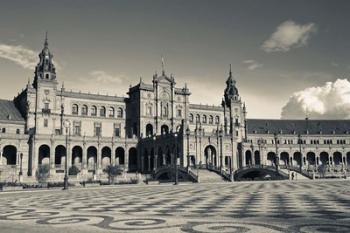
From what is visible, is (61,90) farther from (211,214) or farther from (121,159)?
(211,214)

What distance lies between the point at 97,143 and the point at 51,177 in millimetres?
21696

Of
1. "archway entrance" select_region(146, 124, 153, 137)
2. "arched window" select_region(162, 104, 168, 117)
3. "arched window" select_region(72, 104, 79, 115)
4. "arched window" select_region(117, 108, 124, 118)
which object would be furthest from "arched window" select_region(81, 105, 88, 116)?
"arched window" select_region(162, 104, 168, 117)

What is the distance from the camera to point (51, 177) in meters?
78.6

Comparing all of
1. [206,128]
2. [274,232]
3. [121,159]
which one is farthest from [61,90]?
[274,232]

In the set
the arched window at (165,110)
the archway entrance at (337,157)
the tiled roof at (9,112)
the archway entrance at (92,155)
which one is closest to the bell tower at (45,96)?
the tiled roof at (9,112)

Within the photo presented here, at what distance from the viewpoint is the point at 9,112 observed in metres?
98.7

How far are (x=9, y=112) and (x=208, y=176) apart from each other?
179 ft

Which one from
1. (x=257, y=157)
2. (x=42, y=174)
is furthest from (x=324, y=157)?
(x=42, y=174)

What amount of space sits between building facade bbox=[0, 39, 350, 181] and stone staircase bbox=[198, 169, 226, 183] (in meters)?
2.59

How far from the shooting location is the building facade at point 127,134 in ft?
296

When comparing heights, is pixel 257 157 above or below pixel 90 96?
below

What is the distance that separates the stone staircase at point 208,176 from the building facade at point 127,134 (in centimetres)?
259

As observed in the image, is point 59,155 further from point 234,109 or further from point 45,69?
point 234,109

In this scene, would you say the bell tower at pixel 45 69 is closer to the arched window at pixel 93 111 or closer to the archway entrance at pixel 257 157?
the arched window at pixel 93 111
